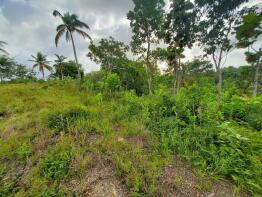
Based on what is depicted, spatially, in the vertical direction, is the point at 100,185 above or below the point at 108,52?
below

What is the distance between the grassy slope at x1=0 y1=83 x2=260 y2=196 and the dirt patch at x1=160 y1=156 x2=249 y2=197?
8cm

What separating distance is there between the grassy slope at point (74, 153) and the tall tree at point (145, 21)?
10.4 meters

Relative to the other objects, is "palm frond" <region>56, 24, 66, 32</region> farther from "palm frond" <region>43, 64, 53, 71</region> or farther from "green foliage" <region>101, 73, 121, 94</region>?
Result: "palm frond" <region>43, 64, 53, 71</region>

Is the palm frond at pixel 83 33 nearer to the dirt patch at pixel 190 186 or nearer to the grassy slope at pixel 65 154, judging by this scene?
the grassy slope at pixel 65 154

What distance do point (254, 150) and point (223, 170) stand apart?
3.28ft

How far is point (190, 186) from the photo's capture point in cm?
238

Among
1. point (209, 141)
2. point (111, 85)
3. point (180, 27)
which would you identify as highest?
point (180, 27)

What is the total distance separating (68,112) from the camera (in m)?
4.34

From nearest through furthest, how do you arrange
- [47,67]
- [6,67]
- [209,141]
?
[209,141]
[6,67]
[47,67]

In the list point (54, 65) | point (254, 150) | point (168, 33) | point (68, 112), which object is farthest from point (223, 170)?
point (54, 65)

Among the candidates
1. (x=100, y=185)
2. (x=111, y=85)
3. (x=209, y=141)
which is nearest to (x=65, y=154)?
(x=100, y=185)

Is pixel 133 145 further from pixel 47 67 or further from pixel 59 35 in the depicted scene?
pixel 47 67

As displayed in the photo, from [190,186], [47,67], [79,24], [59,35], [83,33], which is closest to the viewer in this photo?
[190,186]

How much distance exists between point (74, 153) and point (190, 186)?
6.99 ft
